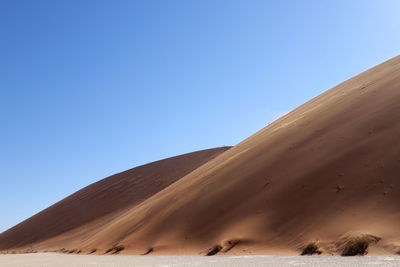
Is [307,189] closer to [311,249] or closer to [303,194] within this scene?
[303,194]

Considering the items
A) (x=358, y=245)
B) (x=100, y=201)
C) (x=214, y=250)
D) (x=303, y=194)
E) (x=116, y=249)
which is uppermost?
(x=100, y=201)

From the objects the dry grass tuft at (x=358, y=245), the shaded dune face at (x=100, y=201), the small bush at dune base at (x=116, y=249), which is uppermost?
the shaded dune face at (x=100, y=201)

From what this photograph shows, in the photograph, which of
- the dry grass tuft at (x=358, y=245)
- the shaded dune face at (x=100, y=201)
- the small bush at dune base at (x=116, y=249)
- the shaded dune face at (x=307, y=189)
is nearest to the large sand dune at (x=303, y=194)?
the shaded dune face at (x=307, y=189)

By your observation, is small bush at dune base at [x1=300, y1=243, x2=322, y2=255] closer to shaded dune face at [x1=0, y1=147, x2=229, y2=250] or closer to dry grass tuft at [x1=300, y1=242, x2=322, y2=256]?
dry grass tuft at [x1=300, y1=242, x2=322, y2=256]

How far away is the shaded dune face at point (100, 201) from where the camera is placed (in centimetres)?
3769

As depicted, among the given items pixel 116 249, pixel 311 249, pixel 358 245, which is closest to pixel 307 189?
pixel 311 249

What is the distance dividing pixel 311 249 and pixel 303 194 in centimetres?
254

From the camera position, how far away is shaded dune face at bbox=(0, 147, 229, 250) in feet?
124

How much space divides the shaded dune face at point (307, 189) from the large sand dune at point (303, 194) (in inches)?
1.2

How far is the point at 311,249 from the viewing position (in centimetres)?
766

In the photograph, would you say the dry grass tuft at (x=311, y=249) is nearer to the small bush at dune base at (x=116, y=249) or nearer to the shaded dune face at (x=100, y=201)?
the small bush at dune base at (x=116, y=249)

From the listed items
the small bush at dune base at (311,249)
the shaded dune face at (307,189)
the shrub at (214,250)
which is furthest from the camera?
the shrub at (214,250)

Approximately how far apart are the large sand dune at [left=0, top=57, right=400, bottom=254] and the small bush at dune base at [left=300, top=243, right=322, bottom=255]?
5.8 inches

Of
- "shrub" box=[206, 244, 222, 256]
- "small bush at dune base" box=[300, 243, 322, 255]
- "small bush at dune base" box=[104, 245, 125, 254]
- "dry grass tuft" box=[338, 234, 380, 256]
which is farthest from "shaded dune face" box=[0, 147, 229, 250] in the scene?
"dry grass tuft" box=[338, 234, 380, 256]
